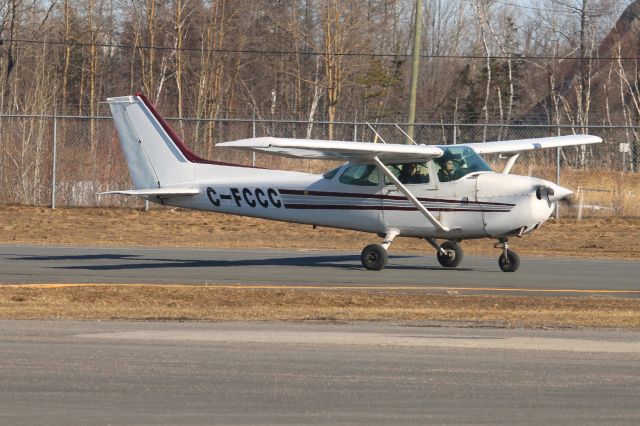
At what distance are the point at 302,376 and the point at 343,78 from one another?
37.9 metres

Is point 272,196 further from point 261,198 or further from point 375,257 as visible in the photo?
point 375,257

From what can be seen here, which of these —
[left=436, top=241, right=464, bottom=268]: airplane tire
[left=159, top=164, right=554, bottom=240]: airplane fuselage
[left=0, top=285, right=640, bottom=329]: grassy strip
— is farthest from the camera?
[left=436, top=241, right=464, bottom=268]: airplane tire

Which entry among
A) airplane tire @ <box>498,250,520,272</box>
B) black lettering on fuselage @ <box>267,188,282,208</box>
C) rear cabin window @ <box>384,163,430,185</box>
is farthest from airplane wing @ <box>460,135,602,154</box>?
black lettering on fuselage @ <box>267,188,282,208</box>

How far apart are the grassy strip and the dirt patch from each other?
25.3 feet

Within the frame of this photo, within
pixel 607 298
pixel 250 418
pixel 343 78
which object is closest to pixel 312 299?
pixel 607 298

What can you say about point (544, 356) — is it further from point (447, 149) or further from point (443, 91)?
point (443, 91)

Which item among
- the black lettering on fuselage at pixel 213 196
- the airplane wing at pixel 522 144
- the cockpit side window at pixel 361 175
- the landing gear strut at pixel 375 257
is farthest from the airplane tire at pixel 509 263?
Answer: the black lettering on fuselage at pixel 213 196

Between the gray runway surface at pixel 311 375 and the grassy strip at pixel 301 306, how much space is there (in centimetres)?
99

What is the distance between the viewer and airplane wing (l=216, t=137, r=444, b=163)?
1744cm

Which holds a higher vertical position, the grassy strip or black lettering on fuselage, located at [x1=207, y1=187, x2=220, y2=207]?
black lettering on fuselage, located at [x1=207, y1=187, x2=220, y2=207]

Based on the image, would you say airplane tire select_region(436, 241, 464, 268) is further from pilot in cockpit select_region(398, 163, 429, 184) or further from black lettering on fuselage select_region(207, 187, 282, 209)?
black lettering on fuselage select_region(207, 187, 282, 209)

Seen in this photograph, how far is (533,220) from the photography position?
17625 millimetres

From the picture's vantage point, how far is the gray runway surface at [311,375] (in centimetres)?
732

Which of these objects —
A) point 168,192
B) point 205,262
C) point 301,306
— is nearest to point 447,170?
point 205,262
